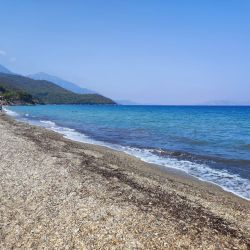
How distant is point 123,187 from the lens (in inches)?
693

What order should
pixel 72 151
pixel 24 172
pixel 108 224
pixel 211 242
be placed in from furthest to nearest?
pixel 72 151, pixel 24 172, pixel 108 224, pixel 211 242

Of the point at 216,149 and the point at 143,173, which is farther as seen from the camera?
the point at 216,149

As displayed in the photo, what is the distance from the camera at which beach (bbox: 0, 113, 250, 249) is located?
11.4 metres

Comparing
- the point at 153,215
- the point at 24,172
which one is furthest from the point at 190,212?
the point at 24,172

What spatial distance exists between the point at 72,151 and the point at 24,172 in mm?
10013

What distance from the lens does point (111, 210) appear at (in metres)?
13.9

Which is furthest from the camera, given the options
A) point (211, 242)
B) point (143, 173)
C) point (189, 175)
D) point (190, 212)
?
point (189, 175)

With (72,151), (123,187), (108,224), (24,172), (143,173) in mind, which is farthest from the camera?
(72,151)

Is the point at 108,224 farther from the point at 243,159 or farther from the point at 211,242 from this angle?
the point at 243,159

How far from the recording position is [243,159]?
1204 inches

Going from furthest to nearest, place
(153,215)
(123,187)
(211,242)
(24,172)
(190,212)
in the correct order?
(24,172) < (123,187) < (190,212) < (153,215) < (211,242)

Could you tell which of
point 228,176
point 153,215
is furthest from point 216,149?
point 153,215

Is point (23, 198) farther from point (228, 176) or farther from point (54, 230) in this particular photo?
point (228, 176)

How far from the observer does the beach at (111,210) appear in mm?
11445
